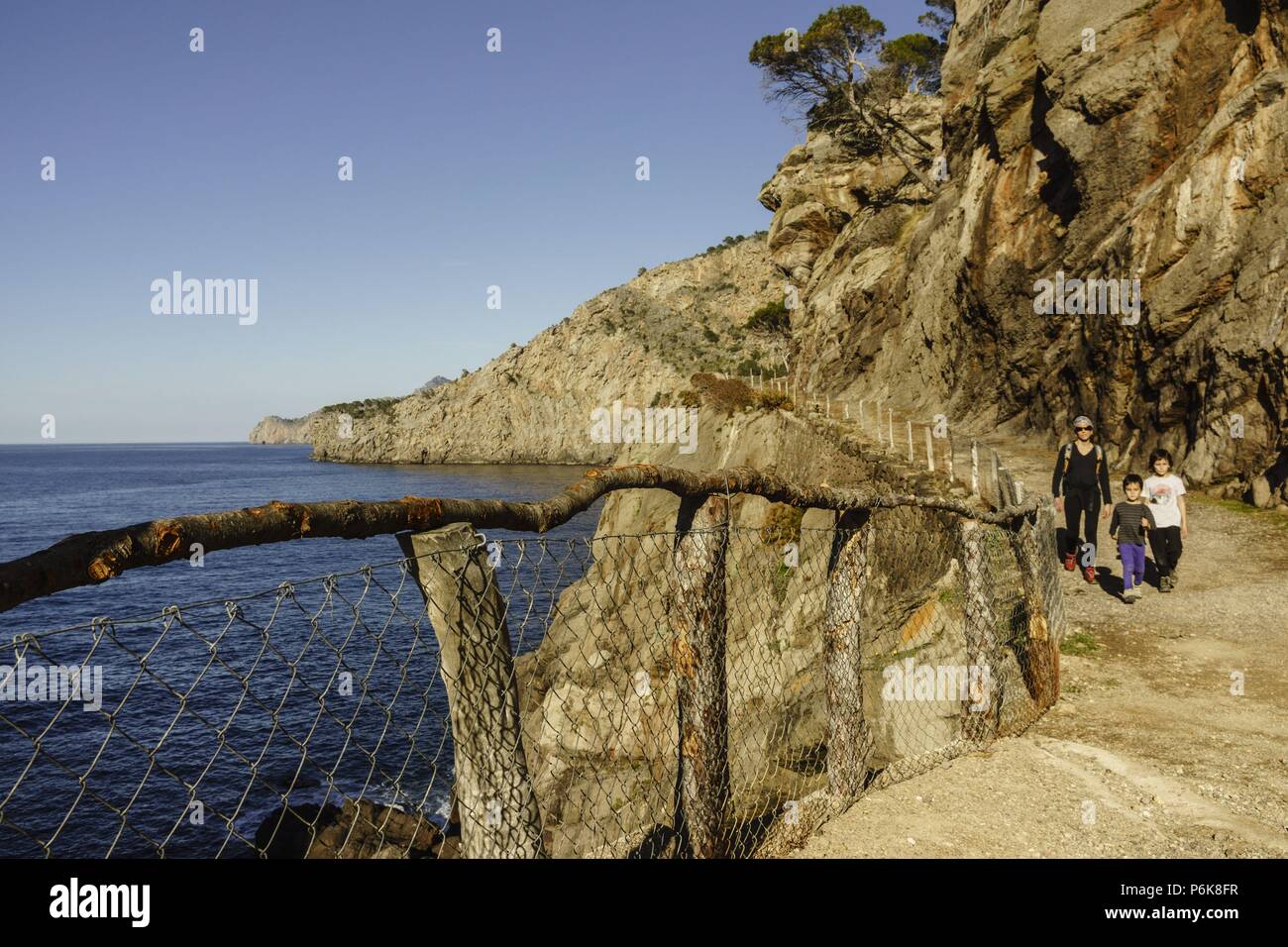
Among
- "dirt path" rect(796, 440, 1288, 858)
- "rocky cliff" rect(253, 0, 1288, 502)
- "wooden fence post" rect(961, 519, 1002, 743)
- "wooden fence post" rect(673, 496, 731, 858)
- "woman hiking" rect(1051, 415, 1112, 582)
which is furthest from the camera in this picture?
"rocky cliff" rect(253, 0, 1288, 502)

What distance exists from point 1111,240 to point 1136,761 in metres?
18.6

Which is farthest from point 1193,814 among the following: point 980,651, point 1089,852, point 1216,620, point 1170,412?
point 1170,412

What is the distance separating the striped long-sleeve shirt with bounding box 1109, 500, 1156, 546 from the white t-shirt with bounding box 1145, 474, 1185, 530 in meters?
0.11

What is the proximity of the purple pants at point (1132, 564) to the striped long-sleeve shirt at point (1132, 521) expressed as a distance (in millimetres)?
73

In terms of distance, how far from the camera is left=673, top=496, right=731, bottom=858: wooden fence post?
457cm

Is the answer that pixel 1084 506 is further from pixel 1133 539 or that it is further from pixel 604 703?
pixel 604 703

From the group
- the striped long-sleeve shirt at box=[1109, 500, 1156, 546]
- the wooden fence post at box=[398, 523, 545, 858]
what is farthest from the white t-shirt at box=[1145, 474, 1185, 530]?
the wooden fence post at box=[398, 523, 545, 858]

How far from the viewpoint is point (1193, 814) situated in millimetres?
5668

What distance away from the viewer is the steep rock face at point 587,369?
379 feet

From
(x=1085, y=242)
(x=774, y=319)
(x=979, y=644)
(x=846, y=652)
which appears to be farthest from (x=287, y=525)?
(x=774, y=319)

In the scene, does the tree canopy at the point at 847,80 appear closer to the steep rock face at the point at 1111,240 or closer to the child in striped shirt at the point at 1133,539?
the steep rock face at the point at 1111,240

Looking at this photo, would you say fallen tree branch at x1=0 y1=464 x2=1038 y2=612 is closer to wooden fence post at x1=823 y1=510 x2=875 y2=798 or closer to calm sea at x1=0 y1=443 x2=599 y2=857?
calm sea at x1=0 y1=443 x2=599 y2=857

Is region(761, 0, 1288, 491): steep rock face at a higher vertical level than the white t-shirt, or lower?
higher
